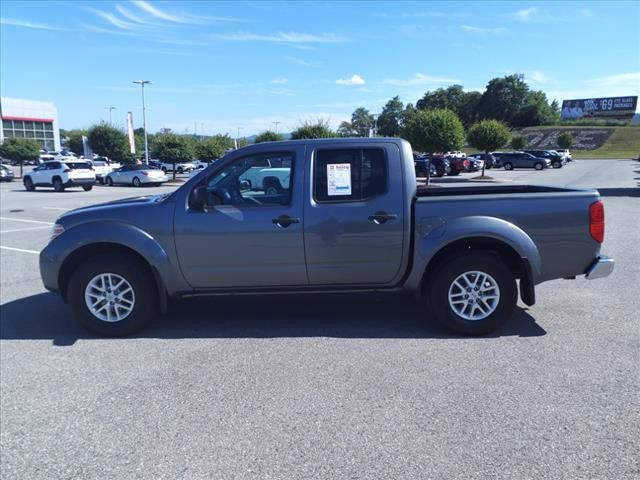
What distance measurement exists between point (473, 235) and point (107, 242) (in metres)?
3.45

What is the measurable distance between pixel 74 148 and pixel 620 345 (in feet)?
295

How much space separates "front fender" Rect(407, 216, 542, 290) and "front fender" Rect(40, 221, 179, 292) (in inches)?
93.2

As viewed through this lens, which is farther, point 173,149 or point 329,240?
point 173,149

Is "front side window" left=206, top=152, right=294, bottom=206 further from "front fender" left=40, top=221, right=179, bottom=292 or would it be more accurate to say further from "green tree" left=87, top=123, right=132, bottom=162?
"green tree" left=87, top=123, right=132, bottom=162

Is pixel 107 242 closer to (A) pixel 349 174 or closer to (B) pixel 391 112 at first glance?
(A) pixel 349 174

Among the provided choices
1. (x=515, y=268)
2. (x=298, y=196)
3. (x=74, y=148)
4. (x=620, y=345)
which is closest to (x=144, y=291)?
(x=298, y=196)

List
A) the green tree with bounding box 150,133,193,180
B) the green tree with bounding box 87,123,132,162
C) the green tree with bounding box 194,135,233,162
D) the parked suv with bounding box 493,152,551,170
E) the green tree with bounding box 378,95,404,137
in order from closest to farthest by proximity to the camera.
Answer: the green tree with bounding box 150,133,193,180 → the green tree with bounding box 194,135,233,162 → the parked suv with bounding box 493,152,551,170 → the green tree with bounding box 87,123,132,162 → the green tree with bounding box 378,95,404,137

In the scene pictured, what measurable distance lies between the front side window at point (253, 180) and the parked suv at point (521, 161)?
158ft

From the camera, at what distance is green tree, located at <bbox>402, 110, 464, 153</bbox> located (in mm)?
30500

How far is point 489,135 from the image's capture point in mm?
35844

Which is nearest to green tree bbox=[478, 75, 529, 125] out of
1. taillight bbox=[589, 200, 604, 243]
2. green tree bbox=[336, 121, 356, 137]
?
green tree bbox=[336, 121, 356, 137]

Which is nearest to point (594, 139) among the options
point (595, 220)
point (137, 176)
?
point (137, 176)

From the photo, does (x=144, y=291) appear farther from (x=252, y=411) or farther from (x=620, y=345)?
(x=620, y=345)

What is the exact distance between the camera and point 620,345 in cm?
457
